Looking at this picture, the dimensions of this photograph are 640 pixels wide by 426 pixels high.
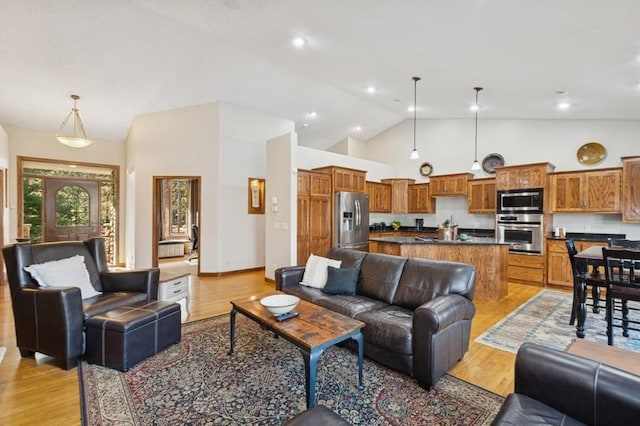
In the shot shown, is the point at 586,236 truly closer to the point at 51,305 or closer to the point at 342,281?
the point at 342,281

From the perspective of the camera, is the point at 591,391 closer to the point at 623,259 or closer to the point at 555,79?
the point at 623,259

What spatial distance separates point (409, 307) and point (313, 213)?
3.49m

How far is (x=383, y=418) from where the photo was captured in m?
1.98

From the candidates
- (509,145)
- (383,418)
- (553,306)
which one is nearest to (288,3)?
(383,418)

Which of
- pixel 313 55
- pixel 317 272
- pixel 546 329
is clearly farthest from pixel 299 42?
pixel 546 329

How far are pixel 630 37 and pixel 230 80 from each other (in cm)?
541

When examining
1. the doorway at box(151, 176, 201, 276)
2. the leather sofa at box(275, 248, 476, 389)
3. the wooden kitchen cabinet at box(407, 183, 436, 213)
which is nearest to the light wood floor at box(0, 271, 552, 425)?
the leather sofa at box(275, 248, 476, 389)

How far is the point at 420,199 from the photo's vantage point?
8180mm

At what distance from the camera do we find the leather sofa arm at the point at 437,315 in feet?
7.33

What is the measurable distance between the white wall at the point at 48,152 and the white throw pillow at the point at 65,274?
4.38 meters

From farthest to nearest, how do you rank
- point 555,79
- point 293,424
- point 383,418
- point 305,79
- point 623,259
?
1. point 305,79
2. point 555,79
3. point 623,259
4. point 383,418
5. point 293,424

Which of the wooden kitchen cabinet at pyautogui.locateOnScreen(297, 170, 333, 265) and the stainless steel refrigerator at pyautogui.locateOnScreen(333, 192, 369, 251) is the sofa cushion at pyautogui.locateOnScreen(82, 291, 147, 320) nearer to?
the wooden kitchen cabinet at pyautogui.locateOnScreen(297, 170, 333, 265)

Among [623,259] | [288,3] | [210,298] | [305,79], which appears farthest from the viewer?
[305,79]

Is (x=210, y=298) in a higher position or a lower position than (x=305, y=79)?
lower
